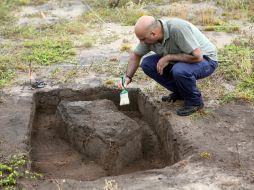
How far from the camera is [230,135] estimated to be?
18.5 feet

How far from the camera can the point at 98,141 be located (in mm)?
5906

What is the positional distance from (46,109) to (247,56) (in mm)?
3318

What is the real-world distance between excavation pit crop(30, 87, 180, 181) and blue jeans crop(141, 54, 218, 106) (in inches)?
15.5

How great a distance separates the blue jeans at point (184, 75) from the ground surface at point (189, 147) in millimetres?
241

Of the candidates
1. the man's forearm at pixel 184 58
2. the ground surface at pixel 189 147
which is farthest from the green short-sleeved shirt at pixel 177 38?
the ground surface at pixel 189 147

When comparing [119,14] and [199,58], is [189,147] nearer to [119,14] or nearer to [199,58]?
[199,58]

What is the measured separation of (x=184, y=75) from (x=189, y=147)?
0.91 m

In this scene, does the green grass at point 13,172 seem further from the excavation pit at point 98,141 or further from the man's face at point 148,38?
the man's face at point 148,38

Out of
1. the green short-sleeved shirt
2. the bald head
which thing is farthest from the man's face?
the green short-sleeved shirt

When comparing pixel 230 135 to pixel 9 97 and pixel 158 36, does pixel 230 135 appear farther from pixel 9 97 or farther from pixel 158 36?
pixel 9 97

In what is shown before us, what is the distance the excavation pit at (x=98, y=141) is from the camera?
5.81m

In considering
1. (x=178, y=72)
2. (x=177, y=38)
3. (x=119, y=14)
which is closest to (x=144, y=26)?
(x=177, y=38)

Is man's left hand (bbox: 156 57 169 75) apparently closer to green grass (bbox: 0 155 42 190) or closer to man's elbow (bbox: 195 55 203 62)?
man's elbow (bbox: 195 55 203 62)

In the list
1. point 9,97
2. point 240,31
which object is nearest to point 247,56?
point 240,31
